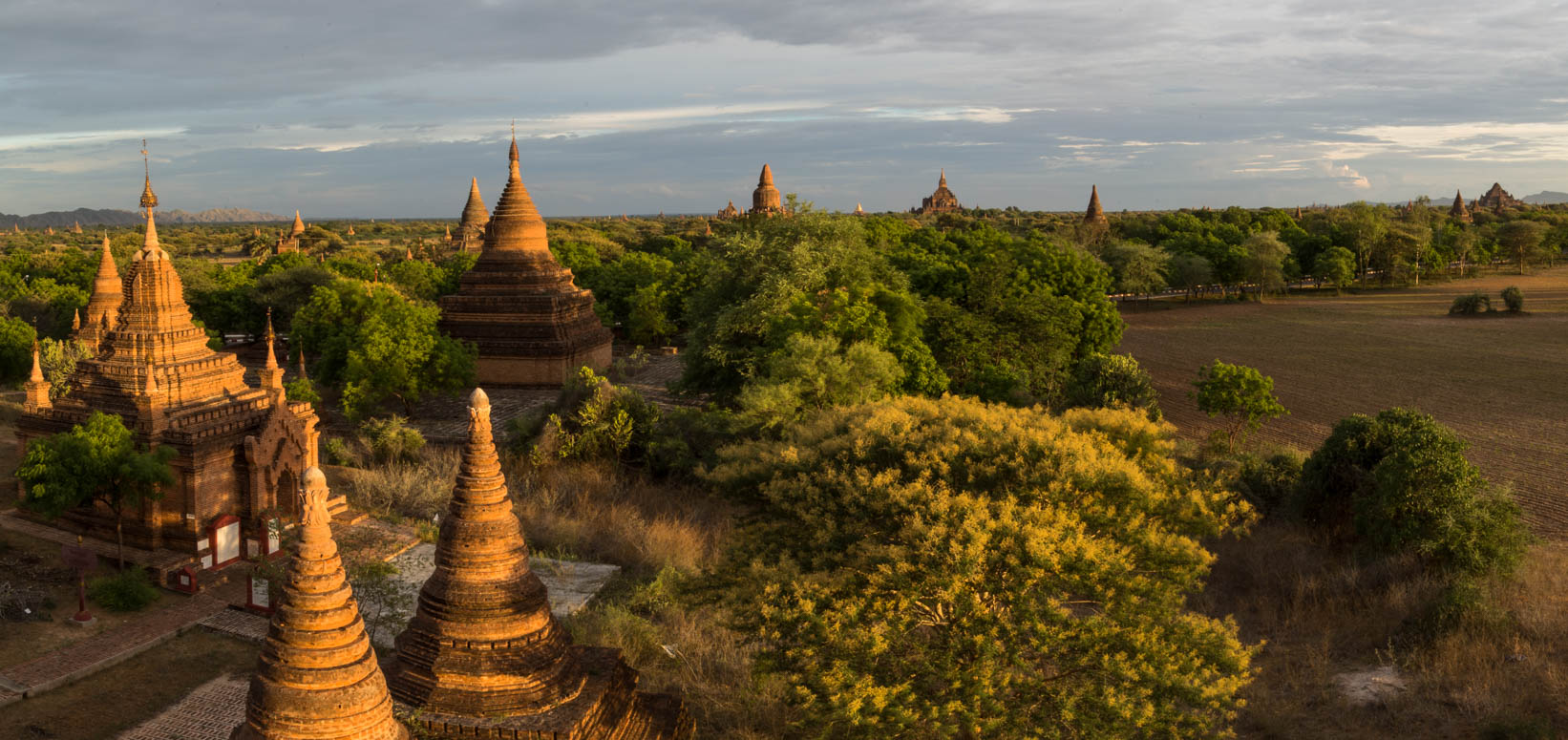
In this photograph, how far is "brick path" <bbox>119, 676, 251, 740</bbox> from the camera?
13.7 metres

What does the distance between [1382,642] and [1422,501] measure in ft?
11.2

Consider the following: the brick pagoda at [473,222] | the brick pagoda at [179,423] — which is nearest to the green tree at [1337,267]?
the brick pagoda at [473,222]

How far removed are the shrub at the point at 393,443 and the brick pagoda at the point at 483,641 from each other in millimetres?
17565

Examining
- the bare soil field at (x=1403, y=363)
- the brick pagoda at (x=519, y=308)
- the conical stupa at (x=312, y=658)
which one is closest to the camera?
the conical stupa at (x=312, y=658)

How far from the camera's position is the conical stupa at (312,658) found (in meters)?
8.34

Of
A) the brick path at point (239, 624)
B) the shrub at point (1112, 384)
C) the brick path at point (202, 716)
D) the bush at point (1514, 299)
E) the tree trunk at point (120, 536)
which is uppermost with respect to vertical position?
the bush at point (1514, 299)

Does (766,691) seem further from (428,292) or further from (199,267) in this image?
(199,267)

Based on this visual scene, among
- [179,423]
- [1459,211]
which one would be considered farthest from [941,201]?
[179,423]

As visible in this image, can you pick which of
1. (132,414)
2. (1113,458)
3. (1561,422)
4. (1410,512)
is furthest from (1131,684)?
(1561,422)

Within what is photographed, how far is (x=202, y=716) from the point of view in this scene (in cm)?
1420

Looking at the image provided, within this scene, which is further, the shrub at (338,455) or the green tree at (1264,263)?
the green tree at (1264,263)

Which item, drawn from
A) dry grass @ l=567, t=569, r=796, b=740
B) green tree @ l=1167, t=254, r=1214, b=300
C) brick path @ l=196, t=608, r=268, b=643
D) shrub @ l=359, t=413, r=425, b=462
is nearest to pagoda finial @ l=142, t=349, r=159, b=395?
brick path @ l=196, t=608, r=268, b=643

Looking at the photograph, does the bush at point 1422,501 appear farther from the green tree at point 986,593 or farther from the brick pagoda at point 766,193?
the brick pagoda at point 766,193

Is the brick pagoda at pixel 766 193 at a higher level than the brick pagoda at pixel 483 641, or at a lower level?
higher
